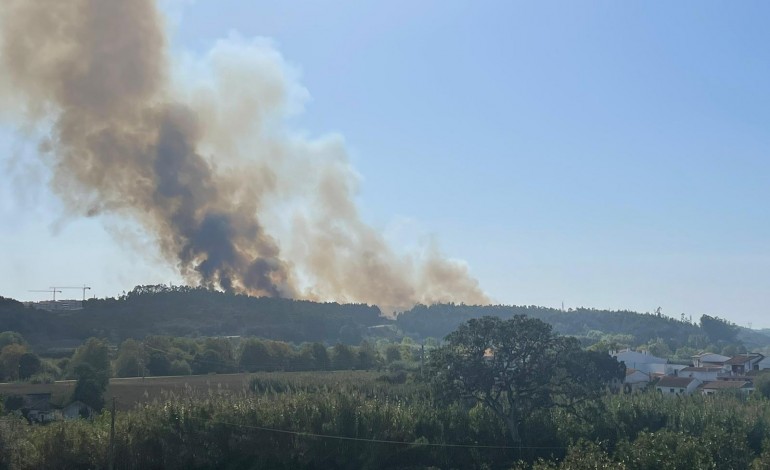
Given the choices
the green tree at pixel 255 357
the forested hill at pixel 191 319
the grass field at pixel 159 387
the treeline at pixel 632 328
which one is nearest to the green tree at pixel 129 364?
the grass field at pixel 159 387

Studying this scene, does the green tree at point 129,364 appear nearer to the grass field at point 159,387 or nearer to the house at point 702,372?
the grass field at point 159,387

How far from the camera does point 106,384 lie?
2296 inches

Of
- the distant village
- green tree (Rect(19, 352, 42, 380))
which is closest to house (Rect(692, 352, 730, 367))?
the distant village

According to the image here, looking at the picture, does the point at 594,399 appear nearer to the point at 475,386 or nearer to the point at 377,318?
the point at 475,386

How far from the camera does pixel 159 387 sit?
201 ft

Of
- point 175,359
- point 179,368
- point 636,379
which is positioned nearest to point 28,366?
point 175,359

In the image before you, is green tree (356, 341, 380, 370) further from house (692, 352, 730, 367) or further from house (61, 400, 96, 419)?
house (692, 352, 730, 367)

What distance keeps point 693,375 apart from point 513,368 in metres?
42.1

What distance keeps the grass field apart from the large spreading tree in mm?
14037

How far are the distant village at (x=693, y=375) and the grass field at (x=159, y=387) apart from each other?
1115 inches

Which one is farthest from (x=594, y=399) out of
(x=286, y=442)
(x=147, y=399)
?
(x=147, y=399)

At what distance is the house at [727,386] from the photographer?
232 feet

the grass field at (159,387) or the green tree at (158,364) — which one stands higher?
the green tree at (158,364)

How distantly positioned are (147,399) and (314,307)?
83477mm
